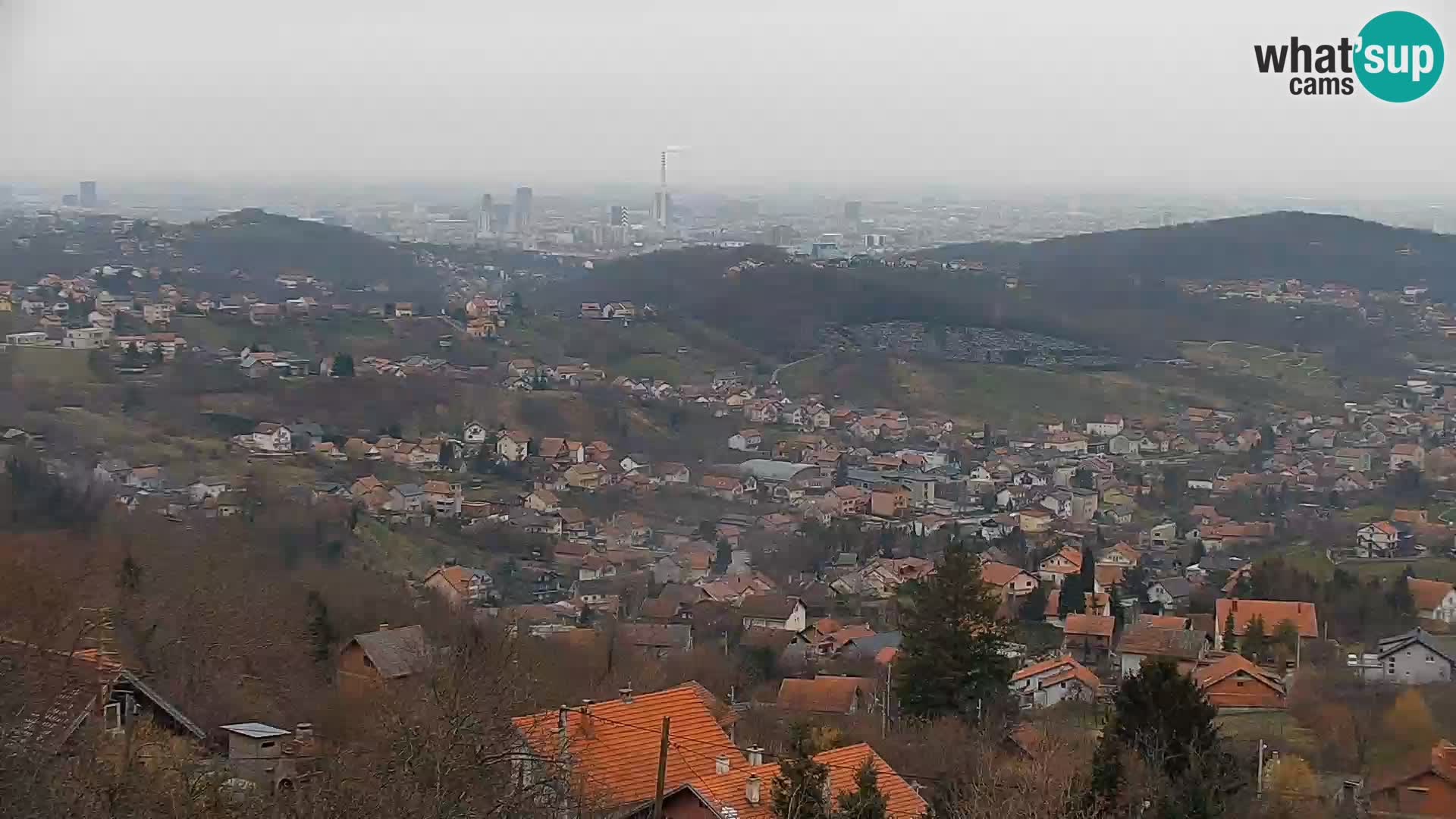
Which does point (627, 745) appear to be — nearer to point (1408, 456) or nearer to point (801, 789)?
point (801, 789)

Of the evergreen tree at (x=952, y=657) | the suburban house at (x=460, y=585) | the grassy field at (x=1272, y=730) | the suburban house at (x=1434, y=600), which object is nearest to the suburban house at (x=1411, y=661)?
the grassy field at (x=1272, y=730)

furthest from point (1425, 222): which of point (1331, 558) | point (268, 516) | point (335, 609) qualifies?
point (335, 609)

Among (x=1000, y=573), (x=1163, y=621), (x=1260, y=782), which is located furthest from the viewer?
(x=1000, y=573)

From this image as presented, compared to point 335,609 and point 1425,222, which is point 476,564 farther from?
point 1425,222

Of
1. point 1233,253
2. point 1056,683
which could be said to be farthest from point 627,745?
point 1233,253

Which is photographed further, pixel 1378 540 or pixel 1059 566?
pixel 1378 540

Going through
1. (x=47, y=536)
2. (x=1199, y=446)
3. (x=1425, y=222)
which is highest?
(x=1425, y=222)

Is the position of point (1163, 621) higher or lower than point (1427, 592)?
lower

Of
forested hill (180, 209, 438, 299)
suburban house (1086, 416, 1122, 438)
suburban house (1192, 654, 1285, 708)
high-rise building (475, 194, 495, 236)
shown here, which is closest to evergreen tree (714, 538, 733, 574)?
suburban house (1192, 654, 1285, 708)
